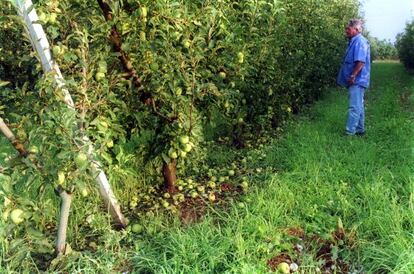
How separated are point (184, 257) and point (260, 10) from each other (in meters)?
2.39

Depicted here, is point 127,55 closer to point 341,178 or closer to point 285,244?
point 285,244

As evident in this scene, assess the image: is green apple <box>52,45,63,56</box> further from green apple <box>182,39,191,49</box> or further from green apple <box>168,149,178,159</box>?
green apple <box>168,149,178,159</box>

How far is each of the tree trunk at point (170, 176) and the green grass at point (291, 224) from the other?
48 cm

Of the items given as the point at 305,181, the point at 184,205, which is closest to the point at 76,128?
the point at 184,205

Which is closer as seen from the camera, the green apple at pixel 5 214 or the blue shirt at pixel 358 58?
the green apple at pixel 5 214

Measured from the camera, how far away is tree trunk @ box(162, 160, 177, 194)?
3635 mm

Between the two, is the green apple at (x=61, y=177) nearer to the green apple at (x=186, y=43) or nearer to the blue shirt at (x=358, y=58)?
the green apple at (x=186, y=43)

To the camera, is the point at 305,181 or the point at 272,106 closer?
the point at 305,181

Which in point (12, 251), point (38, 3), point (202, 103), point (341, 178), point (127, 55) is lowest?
point (341, 178)

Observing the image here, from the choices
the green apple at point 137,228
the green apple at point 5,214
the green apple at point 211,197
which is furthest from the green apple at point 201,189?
the green apple at point 5,214

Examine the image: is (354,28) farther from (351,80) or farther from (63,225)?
(63,225)

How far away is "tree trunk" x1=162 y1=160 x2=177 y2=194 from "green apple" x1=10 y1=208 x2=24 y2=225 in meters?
1.44

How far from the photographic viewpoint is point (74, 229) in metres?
3.08

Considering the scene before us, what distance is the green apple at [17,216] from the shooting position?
2320 mm
